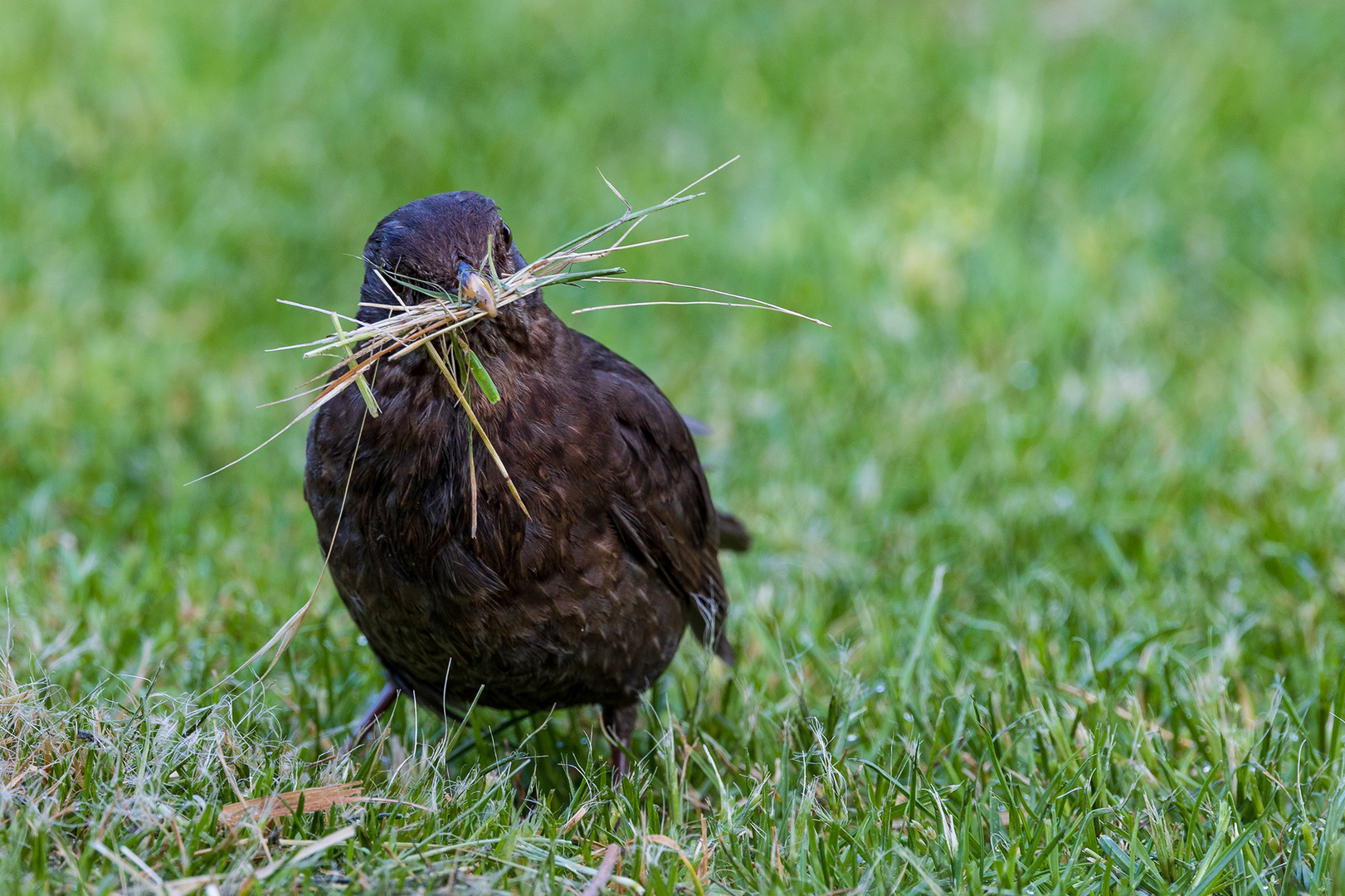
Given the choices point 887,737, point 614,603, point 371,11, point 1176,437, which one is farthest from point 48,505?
point 371,11

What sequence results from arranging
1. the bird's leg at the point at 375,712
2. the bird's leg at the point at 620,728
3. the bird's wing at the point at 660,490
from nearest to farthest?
the bird's wing at the point at 660,490 < the bird's leg at the point at 375,712 < the bird's leg at the point at 620,728

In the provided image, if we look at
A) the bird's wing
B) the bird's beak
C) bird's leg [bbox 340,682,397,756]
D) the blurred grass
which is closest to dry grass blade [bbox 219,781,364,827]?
the blurred grass

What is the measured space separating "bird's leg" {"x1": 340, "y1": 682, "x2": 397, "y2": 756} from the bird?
30mm

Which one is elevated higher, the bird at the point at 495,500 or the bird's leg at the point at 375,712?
the bird at the point at 495,500

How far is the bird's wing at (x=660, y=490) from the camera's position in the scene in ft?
9.84

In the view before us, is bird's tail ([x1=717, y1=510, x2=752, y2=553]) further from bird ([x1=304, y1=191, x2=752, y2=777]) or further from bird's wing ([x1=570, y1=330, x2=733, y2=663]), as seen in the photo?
bird ([x1=304, y1=191, x2=752, y2=777])

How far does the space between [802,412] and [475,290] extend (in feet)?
9.83

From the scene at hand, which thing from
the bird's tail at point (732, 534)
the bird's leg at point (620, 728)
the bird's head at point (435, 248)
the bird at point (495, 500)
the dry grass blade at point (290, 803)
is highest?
the bird's head at point (435, 248)

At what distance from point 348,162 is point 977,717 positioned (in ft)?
16.4

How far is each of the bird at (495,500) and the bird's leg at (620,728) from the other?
0.22 metres

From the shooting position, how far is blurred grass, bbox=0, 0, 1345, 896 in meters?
2.64

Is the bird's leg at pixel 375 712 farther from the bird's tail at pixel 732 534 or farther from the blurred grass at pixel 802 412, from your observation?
the bird's tail at pixel 732 534

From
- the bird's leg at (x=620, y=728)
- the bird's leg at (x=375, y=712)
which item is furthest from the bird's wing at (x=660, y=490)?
the bird's leg at (x=375, y=712)

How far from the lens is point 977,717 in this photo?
3004 mm
